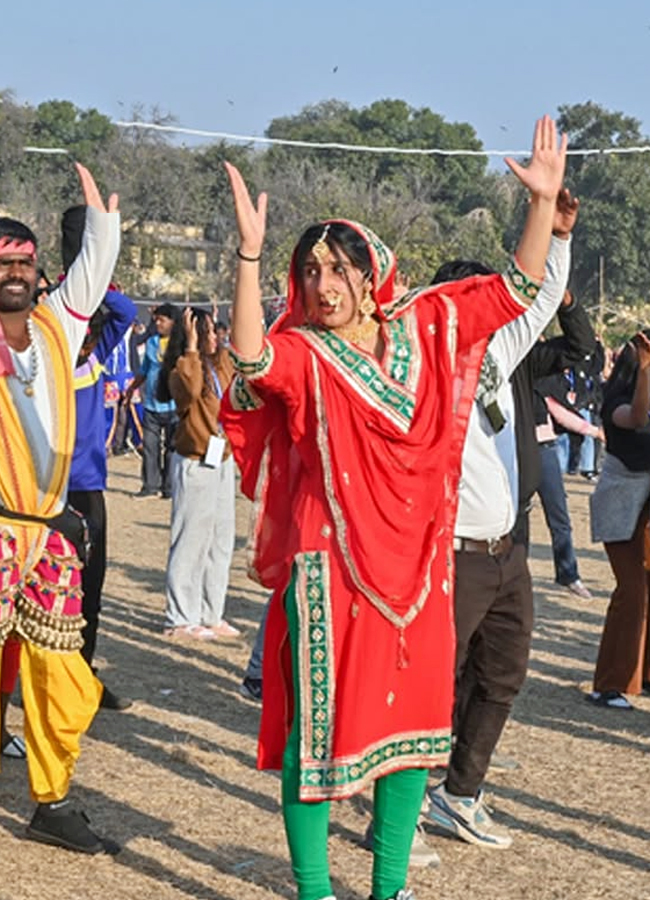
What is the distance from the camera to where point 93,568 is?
23.1ft

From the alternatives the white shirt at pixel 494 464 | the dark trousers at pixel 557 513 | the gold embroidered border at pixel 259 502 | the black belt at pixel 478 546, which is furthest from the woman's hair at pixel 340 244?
the dark trousers at pixel 557 513

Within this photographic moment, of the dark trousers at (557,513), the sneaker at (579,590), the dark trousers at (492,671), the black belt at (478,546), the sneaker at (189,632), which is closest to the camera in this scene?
the black belt at (478,546)

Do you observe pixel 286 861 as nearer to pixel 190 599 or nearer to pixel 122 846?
pixel 122 846

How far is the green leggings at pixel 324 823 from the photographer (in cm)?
420

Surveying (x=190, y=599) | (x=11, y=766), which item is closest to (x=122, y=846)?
(x=11, y=766)

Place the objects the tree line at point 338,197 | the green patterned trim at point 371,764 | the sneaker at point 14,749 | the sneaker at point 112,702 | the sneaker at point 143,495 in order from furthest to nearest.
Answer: the tree line at point 338,197
the sneaker at point 143,495
the sneaker at point 112,702
the sneaker at point 14,749
the green patterned trim at point 371,764

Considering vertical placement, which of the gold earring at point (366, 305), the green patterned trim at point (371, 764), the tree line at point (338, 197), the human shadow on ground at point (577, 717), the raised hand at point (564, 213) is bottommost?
the human shadow on ground at point (577, 717)

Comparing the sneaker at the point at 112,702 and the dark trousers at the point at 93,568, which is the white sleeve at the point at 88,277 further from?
the sneaker at the point at 112,702

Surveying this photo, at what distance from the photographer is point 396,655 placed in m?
4.21

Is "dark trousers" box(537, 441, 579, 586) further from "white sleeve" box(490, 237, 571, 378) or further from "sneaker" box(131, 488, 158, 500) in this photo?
"sneaker" box(131, 488, 158, 500)

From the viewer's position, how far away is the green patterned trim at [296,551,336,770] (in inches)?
163

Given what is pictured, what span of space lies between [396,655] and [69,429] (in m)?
1.49

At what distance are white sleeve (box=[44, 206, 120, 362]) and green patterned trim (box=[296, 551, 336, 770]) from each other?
1.48m

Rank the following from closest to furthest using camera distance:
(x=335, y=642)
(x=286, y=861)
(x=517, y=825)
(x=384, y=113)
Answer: (x=335, y=642), (x=286, y=861), (x=517, y=825), (x=384, y=113)
